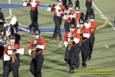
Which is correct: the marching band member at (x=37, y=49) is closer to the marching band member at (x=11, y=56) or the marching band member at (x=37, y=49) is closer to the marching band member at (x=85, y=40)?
the marching band member at (x=11, y=56)

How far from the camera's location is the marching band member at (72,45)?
24562 mm

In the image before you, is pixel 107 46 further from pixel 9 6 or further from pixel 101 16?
pixel 9 6

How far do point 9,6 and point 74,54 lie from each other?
1718cm

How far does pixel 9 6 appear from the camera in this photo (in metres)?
41.1

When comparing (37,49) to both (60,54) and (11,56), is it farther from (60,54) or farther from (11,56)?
(60,54)

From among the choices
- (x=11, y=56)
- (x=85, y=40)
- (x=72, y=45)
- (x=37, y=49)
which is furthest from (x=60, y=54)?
(x=11, y=56)

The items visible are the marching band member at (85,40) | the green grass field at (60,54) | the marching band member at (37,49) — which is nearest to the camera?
the marching band member at (37,49)

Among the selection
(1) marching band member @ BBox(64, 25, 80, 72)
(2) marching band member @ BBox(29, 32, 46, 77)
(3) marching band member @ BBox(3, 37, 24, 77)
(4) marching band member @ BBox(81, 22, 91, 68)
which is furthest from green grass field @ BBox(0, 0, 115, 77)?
(3) marching band member @ BBox(3, 37, 24, 77)

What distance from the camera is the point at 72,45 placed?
2477 centimetres

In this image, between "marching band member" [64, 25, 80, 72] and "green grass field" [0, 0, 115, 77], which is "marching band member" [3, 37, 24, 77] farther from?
"marching band member" [64, 25, 80, 72]

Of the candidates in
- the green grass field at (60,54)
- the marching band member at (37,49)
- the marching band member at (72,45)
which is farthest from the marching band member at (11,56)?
the marching band member at (72,45)

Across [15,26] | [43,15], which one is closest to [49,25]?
[43,15]

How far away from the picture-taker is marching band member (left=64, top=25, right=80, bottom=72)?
80.6 feet

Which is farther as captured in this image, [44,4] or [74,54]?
[44,4]
